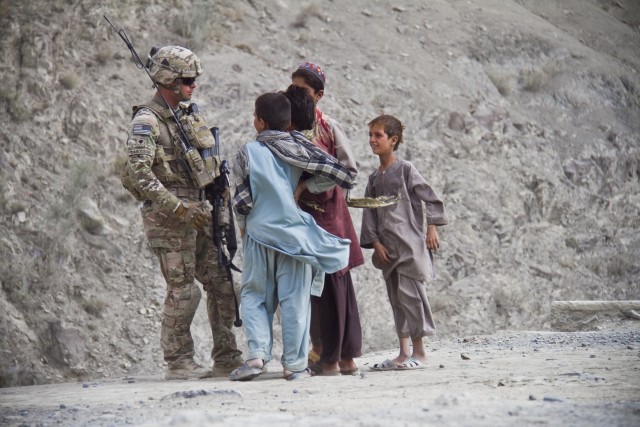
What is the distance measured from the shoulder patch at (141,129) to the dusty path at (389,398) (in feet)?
5.69

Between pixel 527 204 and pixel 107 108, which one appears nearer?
pixel 107 108

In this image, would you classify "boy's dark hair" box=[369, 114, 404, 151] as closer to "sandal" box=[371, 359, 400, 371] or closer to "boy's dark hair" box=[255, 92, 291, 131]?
"boy's dark hair" box=[255, 92, 291, 131]

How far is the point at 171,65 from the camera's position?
6809mm

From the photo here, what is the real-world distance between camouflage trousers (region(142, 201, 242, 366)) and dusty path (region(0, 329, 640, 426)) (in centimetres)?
38

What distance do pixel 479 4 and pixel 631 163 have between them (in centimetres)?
454

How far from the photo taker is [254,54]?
46.7ft

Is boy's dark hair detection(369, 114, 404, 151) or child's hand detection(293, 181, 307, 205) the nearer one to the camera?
child's hand detection(293, 181, 307, 205)

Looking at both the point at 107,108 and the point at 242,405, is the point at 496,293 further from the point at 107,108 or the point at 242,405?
the point at 242,405

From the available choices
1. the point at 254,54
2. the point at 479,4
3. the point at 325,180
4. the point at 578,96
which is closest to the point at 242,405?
the point at 325,180

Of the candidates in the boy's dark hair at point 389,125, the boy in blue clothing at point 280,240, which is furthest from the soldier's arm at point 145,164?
the boy's dark hair at point 389,125

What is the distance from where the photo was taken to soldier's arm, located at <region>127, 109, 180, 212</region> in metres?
6.58

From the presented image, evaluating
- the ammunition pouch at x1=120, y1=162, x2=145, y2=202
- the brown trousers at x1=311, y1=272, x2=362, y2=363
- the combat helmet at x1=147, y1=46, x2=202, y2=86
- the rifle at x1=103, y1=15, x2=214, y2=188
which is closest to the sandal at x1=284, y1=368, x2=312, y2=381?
the brown trousers at x1=311, y1=272, x2=362, y2=363

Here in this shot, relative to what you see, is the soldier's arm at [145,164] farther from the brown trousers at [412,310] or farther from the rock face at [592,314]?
the rock face at [592,314]

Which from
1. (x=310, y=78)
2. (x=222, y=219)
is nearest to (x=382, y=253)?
(x=222, y=219)
